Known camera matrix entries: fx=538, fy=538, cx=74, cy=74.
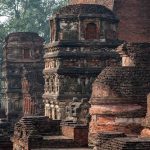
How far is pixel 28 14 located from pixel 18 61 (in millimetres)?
16690

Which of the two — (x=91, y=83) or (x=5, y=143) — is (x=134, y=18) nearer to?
(x=91, y=83)

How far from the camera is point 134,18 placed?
27.8m

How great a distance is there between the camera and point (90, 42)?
24391mm

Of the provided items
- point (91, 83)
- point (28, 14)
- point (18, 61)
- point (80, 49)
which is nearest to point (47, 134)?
point (91, 83)

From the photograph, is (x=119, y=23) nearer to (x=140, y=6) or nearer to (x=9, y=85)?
(x=140, y=6)

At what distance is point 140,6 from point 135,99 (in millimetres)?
13064

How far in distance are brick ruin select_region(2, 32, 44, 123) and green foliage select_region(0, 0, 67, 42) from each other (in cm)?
1412

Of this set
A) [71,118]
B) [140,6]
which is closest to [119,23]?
[140,6]

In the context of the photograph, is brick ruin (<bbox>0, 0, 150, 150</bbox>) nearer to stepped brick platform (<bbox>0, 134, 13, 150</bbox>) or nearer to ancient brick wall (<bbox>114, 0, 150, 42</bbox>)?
ancient brick wall (<bbox>114, 0, 150, 42</bbox>)

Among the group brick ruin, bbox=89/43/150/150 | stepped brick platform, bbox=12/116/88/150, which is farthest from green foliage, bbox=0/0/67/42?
brick ruin, bbox=89/43/150/150

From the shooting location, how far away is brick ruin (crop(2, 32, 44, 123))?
34906 mm

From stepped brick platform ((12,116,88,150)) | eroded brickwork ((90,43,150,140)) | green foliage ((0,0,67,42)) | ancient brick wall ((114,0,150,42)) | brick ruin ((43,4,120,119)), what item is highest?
green foliage ((0,0,67,42))

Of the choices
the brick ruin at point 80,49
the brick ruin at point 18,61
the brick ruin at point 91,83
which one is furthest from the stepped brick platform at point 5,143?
the brick ruin at point 18,61

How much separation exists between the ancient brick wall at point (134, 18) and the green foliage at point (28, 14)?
76.3 feet
